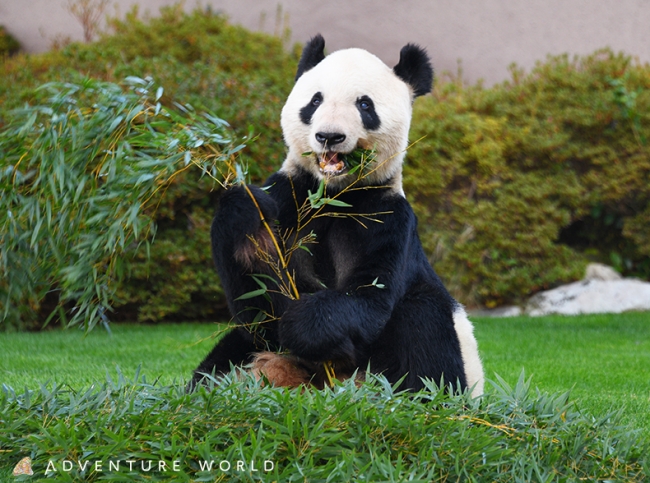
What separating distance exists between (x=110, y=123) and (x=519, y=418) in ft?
5.88

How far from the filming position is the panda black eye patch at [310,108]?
312cm

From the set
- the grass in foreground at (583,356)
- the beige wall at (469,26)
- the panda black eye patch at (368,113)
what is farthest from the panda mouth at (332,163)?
the beige wall at (469,26)

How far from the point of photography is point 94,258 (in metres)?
2.87

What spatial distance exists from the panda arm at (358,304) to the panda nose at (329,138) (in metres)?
0.35

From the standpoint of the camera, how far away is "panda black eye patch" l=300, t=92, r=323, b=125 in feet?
10.2

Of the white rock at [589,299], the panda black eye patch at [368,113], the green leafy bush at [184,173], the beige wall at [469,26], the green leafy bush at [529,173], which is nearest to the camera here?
the panda black eye patch at [368,113]

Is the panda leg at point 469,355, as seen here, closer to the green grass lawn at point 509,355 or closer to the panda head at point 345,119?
the green grass lawn at point 509,355

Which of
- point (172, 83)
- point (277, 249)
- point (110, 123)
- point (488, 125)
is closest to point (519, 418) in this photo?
point (277, 249)

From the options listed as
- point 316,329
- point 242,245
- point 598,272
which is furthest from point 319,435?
point 598,272

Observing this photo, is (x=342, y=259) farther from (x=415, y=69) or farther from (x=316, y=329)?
(x=415, y=69)

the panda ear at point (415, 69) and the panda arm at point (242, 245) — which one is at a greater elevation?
the panda ear at point (415, 69)

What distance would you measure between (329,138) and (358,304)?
0.62 metres

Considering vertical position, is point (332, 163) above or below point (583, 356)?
above

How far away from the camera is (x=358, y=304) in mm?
2898
